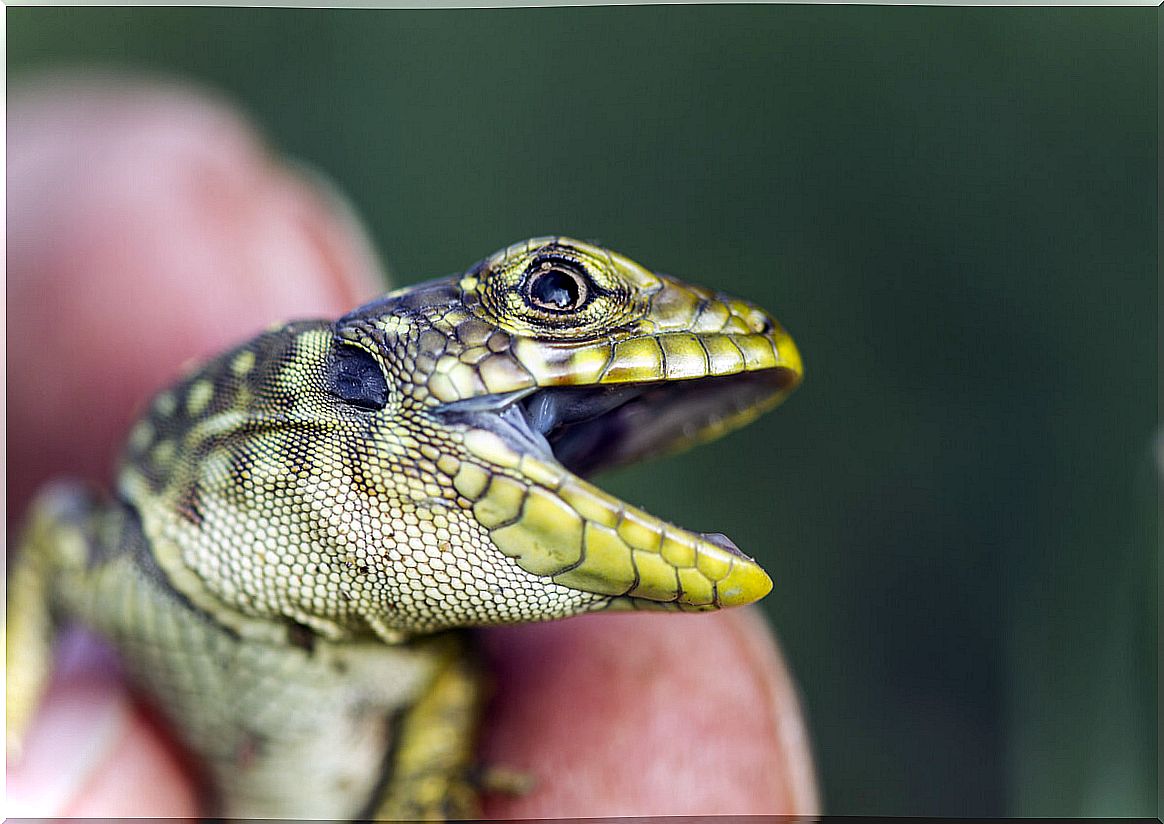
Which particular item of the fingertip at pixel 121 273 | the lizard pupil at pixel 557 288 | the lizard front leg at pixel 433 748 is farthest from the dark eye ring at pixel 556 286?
the fingertip at pixel 121 273

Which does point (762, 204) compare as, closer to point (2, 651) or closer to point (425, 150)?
point (425, 150)

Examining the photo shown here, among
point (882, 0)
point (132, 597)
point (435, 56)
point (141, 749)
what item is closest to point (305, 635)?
point (132, 597)

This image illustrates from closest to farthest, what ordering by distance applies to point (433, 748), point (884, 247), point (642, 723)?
1. point (433, 748)
2. point (642, 723)
3. point (884, 247)

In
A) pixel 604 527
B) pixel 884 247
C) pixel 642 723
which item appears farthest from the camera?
pixel 884 247

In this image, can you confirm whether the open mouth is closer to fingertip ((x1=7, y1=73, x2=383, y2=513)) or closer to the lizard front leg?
the lizard front leg

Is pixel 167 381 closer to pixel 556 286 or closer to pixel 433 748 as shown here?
pixel 433 748

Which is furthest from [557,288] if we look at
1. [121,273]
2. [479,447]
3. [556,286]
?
[121,273]
